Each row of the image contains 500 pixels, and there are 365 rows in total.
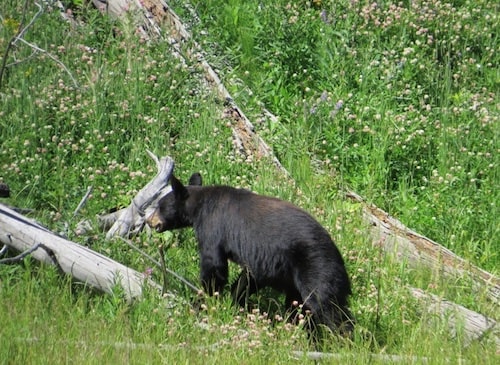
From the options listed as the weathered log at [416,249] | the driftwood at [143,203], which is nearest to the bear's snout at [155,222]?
the driftwood at [143,203]

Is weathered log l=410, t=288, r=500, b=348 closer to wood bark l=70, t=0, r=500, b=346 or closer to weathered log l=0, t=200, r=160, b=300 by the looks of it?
wood bark l=70, t=0, r=500, b=346

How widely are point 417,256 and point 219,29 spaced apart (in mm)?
4192

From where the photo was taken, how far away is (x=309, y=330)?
6.41 metres

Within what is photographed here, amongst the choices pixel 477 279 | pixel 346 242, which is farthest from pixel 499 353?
pixel 346 242

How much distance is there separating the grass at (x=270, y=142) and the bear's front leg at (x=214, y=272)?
0.51ft

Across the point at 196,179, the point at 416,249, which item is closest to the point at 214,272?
the point at 196,179

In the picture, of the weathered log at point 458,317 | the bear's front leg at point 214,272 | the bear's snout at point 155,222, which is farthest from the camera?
the bear's snout at point 155,222

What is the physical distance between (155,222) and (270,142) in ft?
6.96

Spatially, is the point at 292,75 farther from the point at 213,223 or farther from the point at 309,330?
the point at 309,330

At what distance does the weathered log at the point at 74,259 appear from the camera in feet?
21.9

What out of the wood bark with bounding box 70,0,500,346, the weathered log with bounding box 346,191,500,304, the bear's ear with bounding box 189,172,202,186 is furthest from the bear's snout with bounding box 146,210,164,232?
the weathered log with bounding box 346,191,500,304

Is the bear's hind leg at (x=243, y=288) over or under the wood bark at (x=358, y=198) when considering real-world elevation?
under

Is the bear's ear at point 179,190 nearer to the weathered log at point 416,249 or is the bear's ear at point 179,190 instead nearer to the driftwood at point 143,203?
the driftwood at point 143,203

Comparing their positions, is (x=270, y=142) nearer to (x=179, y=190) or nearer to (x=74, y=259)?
(x=179, y=190)
